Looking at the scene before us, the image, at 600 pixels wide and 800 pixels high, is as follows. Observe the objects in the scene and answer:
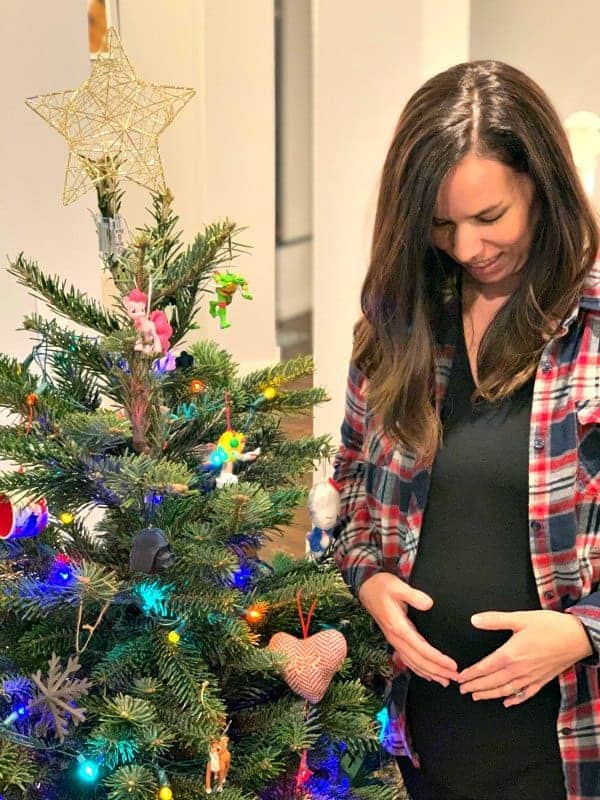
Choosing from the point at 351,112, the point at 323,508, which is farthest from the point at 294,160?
the point at 323,508

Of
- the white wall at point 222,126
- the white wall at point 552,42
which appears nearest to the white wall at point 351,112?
the white wall at point 222,126

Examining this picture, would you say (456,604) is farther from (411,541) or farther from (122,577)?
(122,577)

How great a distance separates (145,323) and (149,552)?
0.22m

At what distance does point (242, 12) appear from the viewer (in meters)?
3.41

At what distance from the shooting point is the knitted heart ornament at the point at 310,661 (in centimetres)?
92

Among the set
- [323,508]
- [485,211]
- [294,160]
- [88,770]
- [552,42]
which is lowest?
[88,770]

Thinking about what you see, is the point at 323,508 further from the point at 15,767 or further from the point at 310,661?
the point at 15,767

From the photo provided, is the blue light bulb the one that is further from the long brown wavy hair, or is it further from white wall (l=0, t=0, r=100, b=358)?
white wall (l=0, t=0, r=100, b=358)

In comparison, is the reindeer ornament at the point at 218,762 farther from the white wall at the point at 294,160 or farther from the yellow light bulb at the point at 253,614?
the white wall at the point at 294,160

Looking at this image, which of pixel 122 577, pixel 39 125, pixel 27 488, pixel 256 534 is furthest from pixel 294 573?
pixel 39 125

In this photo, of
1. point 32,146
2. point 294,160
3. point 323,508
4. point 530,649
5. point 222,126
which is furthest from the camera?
point 294,160

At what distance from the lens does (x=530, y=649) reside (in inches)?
35.8

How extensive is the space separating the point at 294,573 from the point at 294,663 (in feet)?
0.44

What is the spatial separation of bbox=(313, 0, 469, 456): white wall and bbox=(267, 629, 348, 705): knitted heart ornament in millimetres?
1130
